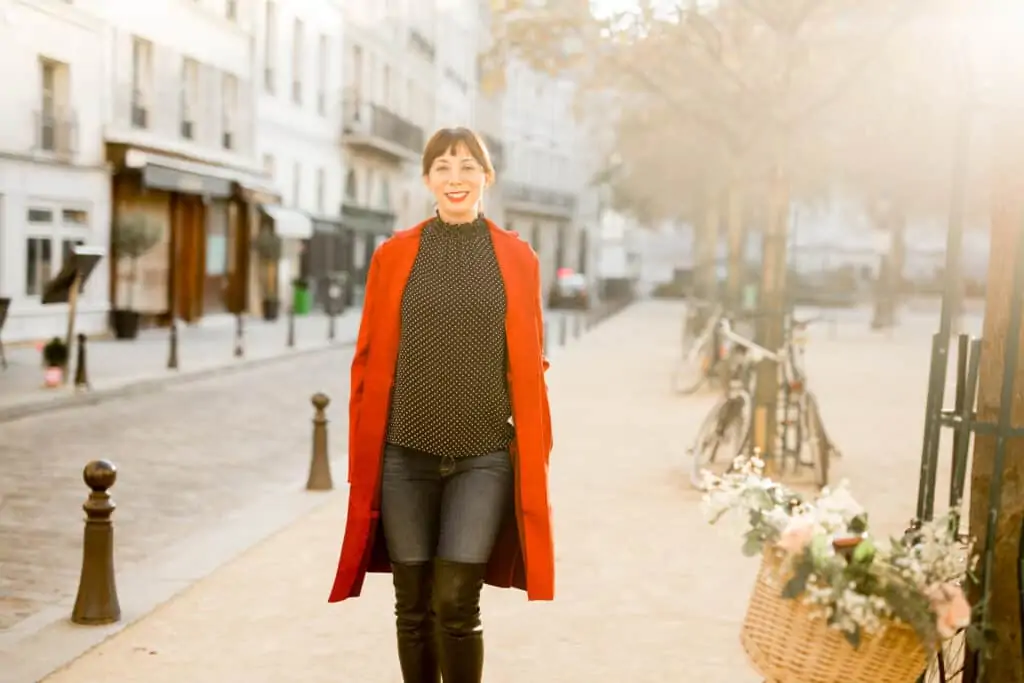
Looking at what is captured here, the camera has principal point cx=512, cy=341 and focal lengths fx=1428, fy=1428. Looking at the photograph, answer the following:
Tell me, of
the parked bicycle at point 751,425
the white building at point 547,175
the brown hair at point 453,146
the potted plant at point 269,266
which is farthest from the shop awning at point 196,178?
the white building at point 547,175

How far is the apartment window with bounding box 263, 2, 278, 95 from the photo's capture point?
114 feet

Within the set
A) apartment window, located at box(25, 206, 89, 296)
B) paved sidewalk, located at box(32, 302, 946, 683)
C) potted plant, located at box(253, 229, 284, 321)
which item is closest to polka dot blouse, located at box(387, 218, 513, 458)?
paved sidewalk, located at box(32, 302, 946, 683)

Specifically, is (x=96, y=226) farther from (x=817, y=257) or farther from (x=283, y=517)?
(x=817, y=257)

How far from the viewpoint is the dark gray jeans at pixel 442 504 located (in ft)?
13.3

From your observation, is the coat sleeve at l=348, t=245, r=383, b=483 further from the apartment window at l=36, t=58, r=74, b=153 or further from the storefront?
the storefront

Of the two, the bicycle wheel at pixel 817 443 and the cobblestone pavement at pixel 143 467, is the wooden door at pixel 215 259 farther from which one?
the bicycle wheel at pixel 817 443

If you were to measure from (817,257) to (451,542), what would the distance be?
254 feet

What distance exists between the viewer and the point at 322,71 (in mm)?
38906

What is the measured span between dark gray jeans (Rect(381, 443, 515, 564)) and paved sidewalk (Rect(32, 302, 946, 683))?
0.72 meters

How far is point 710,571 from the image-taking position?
7.25m

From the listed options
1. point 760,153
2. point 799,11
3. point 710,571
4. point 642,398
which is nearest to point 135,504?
point 710,571

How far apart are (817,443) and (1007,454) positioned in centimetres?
650

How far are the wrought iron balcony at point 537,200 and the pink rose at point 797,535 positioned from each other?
66.1m

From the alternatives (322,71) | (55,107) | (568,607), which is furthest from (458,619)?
(322,71)
